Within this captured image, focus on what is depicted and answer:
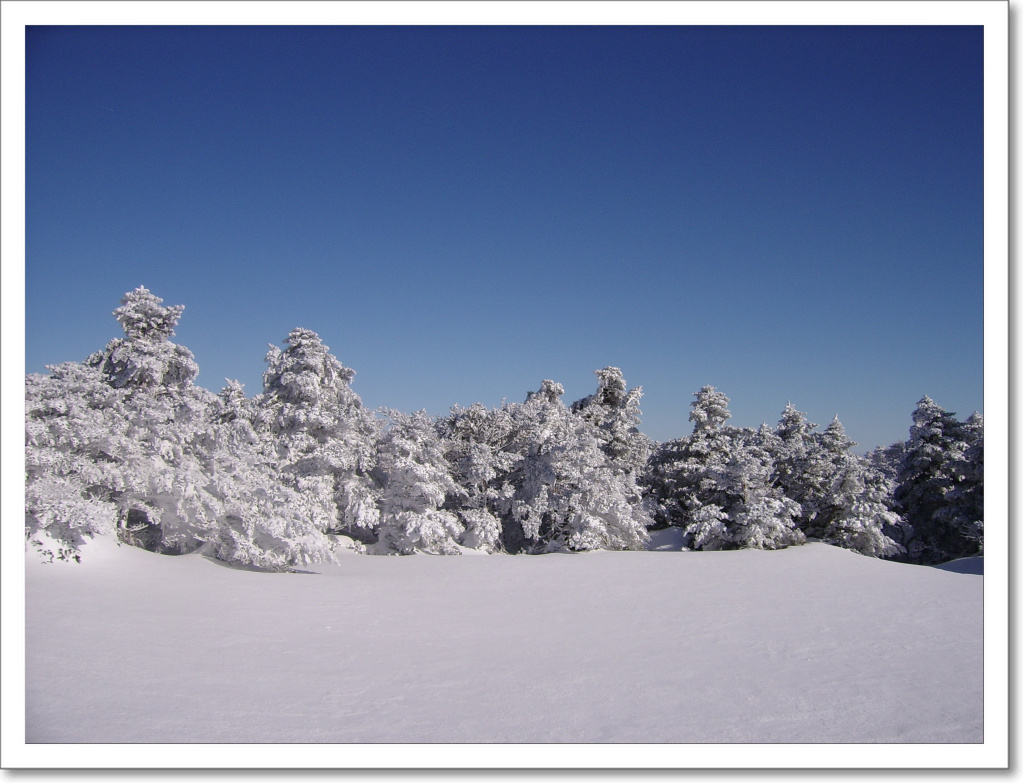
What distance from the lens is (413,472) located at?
25203mm

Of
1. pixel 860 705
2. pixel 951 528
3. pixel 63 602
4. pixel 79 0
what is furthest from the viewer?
pixel 951 528

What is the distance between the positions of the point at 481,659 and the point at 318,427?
18.6 m

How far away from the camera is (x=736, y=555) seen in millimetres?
23734

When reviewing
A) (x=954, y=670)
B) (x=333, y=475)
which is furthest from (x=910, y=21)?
(x=333, y=475)

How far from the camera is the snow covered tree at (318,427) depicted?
80.3ft

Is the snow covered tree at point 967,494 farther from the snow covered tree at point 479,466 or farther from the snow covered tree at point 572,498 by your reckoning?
the snow covered tree at point 479,466

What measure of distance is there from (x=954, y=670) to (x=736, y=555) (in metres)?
15.4

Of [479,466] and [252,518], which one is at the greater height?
[479,466]

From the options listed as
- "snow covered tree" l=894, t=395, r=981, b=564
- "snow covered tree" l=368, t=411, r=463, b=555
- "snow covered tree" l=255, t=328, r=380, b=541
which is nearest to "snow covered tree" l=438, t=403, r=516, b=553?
"snow covered tree" l=368, t=411, r=463, b=555

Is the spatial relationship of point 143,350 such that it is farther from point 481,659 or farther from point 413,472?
point 481,659

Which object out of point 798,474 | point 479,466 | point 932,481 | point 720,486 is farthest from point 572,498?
point 932,481

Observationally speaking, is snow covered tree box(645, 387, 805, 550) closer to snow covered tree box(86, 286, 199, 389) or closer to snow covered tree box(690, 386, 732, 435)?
snow covered tree box(690, 386, 732, 435)

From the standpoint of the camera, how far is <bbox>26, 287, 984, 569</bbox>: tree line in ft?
52.2
